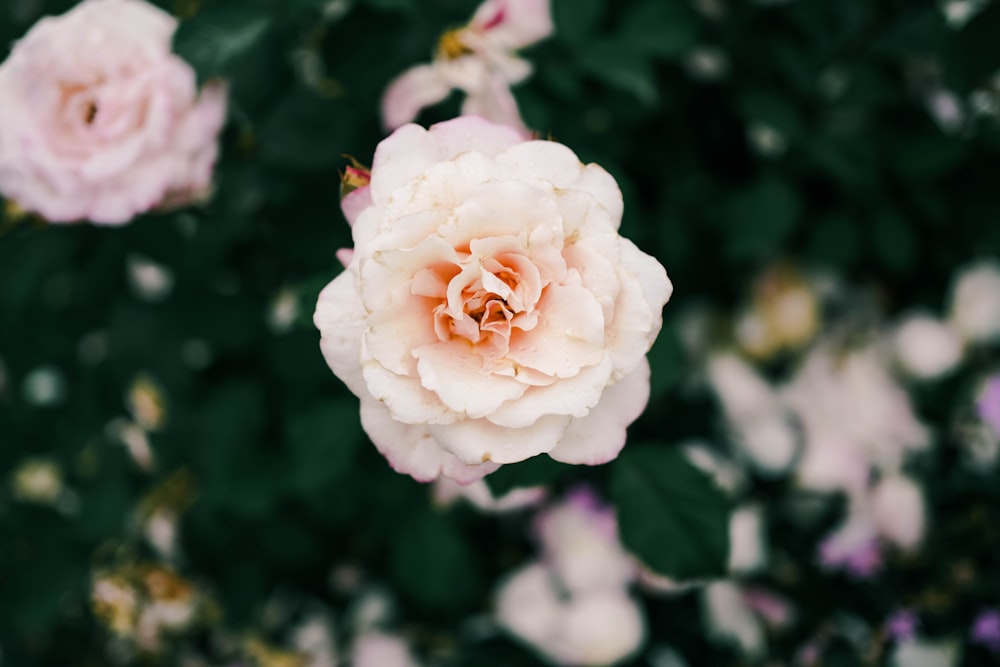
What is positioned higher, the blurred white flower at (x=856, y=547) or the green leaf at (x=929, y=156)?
the green leaf at (x=929, y=156)

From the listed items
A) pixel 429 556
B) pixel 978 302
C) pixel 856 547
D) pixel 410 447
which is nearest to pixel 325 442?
pixel 429 556

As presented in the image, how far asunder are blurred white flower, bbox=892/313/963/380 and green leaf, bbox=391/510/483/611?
2.57 ft

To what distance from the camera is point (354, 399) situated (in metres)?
0.92

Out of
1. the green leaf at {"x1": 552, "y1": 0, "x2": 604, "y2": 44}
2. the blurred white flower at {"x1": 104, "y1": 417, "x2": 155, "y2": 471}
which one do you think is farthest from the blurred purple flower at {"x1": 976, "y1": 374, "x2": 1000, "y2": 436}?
the blurred white flower at {"x1": 104, "y1": 417, "x2": 155, "y2": 471}

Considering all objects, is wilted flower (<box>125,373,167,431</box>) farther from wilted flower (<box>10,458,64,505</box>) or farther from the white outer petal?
the white outer petal

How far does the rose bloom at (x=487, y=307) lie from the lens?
0.49 meters

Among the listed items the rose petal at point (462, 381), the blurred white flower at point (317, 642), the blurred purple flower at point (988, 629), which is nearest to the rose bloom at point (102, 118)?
the rose petal at point (462, 381)

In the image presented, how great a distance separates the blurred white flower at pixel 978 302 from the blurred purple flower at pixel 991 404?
136mm

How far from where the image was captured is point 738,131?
1.35m

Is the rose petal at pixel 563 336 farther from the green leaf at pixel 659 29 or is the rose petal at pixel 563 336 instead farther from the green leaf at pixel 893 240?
the green leaf at pixel 893 240

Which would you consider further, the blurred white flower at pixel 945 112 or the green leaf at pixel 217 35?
the blurred white flower at pixel 945 112

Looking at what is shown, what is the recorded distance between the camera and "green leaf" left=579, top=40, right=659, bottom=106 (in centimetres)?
84

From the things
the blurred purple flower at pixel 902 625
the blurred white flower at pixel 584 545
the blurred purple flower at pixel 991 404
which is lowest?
the blurred white flower at pixel 584 545

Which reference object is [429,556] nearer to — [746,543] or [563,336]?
[746,543]
